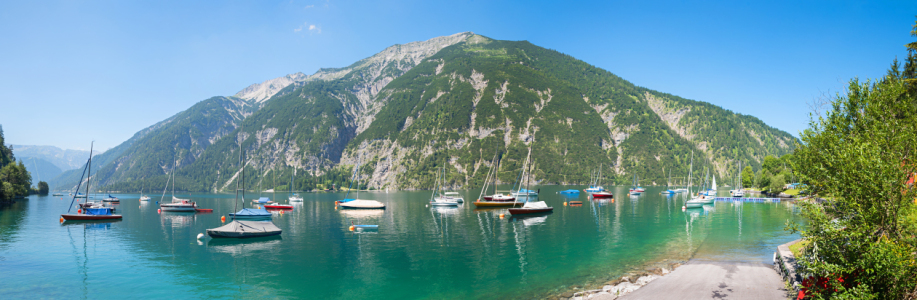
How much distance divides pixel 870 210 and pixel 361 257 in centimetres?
3822

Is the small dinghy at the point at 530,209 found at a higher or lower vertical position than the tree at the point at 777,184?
lower

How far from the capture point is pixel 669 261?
36.0 meters

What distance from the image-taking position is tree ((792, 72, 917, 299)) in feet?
44.6

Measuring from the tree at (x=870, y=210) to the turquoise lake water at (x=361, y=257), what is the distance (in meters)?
16.0

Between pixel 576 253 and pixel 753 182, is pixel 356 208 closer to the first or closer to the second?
pixel 576 253

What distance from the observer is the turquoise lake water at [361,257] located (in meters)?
30.3

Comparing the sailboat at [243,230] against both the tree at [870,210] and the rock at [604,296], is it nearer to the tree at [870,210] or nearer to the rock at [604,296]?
the rock at [604,296]

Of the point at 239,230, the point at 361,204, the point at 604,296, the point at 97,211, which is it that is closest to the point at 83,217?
the point at 97,211

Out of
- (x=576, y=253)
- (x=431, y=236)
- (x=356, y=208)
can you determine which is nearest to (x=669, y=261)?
(x=576, y=253)

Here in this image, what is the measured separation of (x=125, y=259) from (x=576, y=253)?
159 ft

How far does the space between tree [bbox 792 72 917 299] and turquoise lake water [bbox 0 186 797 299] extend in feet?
52.6

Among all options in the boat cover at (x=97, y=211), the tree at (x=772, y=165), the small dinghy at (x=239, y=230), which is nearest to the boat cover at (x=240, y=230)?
the small dinghy at (x=239, y=230)

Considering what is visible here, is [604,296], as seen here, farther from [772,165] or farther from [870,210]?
[772,165]

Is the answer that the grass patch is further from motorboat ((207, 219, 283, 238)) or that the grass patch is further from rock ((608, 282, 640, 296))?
motorboat ((207, 219, 283, 238))
